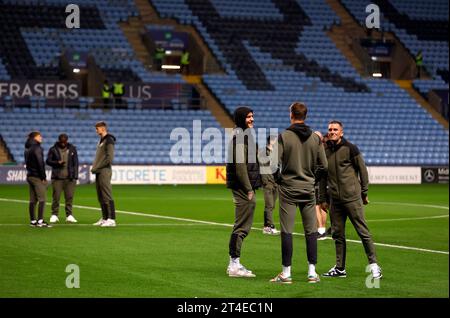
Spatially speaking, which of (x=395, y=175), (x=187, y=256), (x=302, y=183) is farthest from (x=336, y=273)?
(x=395, y=175)

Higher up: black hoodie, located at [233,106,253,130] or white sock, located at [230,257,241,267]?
black hoodie, located at [233,106,253,130]

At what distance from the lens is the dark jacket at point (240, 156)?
44.6 ft

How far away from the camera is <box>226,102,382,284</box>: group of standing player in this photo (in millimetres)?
12891

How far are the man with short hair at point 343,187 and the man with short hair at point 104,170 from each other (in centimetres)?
873

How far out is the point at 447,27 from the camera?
6412 cm

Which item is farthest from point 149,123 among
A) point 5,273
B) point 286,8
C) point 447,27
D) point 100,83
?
point 5,273

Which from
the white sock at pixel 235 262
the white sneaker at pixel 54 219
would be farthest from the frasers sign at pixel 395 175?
the white sock at pixel 235 262

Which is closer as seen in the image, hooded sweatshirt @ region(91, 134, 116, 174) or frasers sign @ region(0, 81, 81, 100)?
hooded sweatshirt @ region(91, 134, 116, 174)

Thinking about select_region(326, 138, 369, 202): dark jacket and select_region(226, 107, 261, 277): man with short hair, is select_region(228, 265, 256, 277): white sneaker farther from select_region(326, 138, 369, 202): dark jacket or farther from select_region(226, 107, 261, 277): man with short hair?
select_region(326, 138, 369, 202): dark jacket

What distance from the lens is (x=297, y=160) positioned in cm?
1289

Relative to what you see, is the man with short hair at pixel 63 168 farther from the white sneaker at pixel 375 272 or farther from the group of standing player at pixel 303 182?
the white sneaker at pixel 375 272

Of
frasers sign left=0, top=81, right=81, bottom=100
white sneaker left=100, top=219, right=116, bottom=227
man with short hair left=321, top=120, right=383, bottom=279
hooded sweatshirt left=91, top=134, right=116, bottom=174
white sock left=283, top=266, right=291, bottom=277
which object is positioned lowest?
white sock left=283, top=266, right=291, bottom=277

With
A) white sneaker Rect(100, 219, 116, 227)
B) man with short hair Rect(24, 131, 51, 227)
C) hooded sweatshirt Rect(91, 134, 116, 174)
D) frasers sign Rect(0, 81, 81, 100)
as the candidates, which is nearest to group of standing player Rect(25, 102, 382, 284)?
hooded sweatshirt Rect(91, 134, 116, 174)

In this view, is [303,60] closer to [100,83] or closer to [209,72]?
[209,72]
